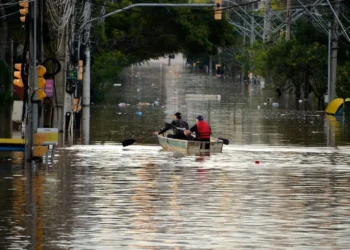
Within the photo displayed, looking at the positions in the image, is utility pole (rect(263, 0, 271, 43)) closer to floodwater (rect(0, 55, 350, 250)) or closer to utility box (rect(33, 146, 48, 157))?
floodwater (rect(0, 55, 350, 250))

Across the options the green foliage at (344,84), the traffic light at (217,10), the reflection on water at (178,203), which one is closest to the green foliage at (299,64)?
the green foliage at (344,84)

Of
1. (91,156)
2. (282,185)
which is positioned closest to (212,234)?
(282,185)

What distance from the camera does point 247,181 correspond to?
89.9 feet

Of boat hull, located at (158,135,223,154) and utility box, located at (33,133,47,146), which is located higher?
utility box, located at (33,133,47,146)

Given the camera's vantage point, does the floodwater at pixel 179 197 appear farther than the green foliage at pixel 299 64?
No

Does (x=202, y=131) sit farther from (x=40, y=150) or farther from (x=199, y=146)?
(x=40, y=150)

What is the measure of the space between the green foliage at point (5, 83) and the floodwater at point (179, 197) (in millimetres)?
27559

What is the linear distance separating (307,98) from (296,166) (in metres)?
63.9

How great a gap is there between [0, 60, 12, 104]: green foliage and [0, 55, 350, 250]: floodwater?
1085 inches

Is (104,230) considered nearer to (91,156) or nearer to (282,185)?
(282,185)

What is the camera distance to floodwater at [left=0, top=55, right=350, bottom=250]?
17875 mm

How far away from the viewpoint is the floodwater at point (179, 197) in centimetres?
1788

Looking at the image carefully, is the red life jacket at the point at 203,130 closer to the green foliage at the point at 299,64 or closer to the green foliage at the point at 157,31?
the green foliage at the point at 299,64

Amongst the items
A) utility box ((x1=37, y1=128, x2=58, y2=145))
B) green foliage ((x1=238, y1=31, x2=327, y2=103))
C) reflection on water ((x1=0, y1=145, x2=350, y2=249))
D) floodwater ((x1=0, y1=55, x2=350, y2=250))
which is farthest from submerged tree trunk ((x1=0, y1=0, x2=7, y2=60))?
utility box ((x1=37, y1=128, x2=58, y2=145))
